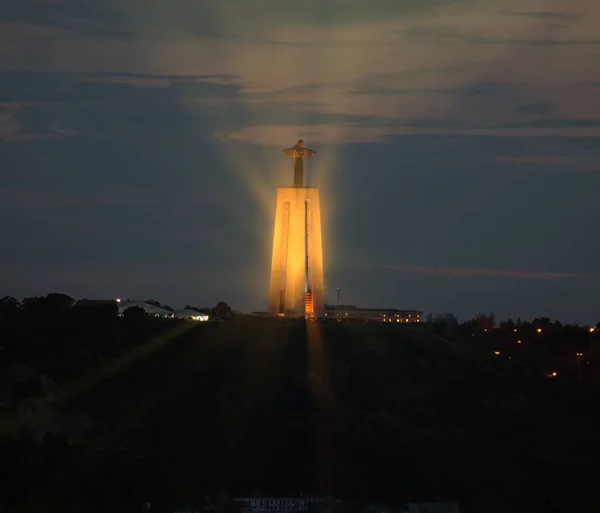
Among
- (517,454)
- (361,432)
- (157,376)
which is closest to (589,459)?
(517,454)

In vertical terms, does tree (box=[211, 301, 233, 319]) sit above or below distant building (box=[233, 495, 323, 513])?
above

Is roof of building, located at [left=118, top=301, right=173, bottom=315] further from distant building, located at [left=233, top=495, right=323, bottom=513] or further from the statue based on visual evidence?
distant building, located at [left=233, top=495, right=323, bottom=513]

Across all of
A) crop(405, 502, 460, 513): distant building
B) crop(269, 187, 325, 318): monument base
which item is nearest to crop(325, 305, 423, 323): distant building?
crop(269, 187, 325, 318): monument base

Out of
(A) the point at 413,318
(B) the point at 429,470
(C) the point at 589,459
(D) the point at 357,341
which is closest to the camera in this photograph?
(B) the point at 429,470

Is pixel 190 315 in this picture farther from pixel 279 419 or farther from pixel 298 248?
pixel 279 419

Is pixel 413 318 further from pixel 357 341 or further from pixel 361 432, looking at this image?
pixel 361 432

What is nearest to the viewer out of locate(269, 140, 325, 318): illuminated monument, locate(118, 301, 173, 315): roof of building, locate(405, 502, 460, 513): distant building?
locate(405, 502, 460, 513): distant building

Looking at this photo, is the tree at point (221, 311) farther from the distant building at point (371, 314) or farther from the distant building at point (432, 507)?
the distant building at point (432, 507)

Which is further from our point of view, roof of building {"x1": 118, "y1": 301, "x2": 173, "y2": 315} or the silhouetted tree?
roof of building {"x1": 118, "y1": 301, "x2": 173, "y2": 315}
